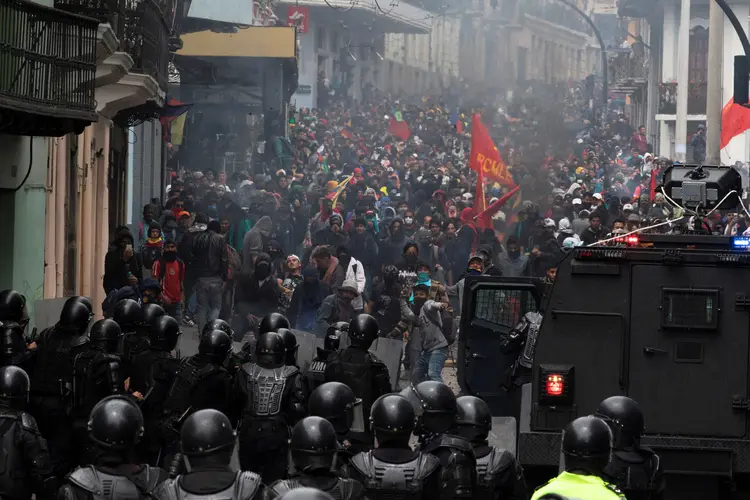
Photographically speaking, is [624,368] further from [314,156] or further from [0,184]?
[314,156]

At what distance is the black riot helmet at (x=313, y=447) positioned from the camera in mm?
6871

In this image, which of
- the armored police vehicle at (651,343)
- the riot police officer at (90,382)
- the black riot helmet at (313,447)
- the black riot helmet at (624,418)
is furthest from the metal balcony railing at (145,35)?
the black riot helmet at (313,447)

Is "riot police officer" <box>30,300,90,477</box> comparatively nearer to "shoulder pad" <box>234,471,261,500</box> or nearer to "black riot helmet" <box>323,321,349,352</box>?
"black riot helmet" <box>323,321,349,352</box>

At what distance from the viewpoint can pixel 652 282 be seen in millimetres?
A: 10594

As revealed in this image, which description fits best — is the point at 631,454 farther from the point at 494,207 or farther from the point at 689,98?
the point at 689,98

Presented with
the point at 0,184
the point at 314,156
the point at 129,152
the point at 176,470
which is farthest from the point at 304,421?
the point at 314,156

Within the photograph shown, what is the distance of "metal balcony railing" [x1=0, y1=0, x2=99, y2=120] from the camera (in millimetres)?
14844

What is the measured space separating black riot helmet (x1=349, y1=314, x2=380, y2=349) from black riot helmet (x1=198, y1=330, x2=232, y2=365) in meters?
0.93

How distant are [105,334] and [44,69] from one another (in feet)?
17.0

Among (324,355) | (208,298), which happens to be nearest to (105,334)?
(324,355)

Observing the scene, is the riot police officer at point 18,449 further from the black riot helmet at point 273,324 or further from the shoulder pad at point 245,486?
the black riot helmet at point 273,324

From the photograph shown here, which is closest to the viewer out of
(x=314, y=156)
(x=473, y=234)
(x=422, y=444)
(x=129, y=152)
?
(x=422, y=444)

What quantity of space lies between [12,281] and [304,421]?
1095cm

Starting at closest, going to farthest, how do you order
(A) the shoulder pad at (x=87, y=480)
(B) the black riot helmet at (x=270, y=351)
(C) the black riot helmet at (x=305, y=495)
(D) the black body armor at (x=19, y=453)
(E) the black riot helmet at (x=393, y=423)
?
(C) the black riot helmet at (x=305, y=495), (A) the shoulder pad at (x=87, y=480), (E) the black riot helmet at (x=393, y=423), (D) the black body armor at (x=19, y=453), (B) the black riot helmet at (x=270, y=351)
